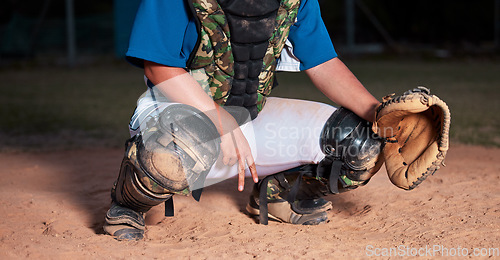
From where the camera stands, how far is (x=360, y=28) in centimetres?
1694

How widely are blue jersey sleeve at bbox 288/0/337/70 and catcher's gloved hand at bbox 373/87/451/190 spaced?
388mm

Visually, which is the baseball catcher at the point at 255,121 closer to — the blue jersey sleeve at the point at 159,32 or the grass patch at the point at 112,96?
the blue jersey sleeve at the point at 159,32

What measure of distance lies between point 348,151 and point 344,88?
0.97 feet

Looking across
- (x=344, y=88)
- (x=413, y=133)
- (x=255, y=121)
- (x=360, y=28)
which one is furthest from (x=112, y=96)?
(x=360, y=28)

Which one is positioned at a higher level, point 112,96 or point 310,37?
point 310,37

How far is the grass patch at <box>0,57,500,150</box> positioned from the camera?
4.67 meters

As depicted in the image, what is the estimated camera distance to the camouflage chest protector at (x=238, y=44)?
6.86 ft

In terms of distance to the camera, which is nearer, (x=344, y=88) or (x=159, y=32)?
(x=159, y=32)

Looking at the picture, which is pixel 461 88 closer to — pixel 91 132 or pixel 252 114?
pixel 91 132

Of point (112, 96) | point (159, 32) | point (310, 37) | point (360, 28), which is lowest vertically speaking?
point (360, 28)

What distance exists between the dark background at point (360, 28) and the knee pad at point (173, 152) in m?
11.9

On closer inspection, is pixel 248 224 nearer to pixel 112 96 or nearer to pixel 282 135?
pixel 282 135

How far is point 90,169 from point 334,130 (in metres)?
1.88

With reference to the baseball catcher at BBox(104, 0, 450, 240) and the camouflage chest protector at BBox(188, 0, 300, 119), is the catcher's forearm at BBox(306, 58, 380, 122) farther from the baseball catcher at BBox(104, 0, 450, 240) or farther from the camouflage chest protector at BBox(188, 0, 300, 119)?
the camouflage chest protector at BBox(188, 0, 300, 119)
